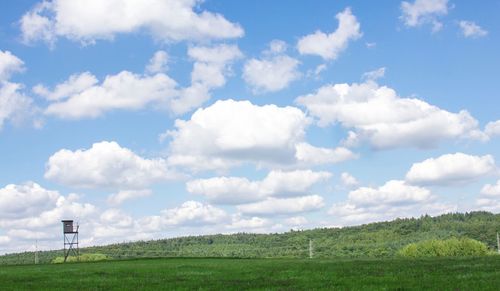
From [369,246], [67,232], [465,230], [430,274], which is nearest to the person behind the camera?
[430,274]

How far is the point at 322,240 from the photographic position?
116 metres

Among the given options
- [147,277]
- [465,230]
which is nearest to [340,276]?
[147,277]

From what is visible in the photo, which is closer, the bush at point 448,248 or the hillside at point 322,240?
the bush at point 448,248

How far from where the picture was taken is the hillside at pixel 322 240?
303ft

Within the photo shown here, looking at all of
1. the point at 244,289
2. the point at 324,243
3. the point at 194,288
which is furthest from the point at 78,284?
the point at 324,243

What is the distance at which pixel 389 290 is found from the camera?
1670 cm

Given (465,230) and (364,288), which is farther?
(465,230)

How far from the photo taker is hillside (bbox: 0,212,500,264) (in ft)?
303

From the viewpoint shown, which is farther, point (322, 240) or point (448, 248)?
point (322, 240)

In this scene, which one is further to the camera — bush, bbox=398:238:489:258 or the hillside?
the hillside

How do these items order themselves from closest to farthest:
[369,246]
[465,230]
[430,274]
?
[430,274], [369,246], [465,230]

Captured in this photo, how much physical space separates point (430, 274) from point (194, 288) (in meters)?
8.80

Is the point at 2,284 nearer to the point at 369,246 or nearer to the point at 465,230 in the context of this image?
the point at 369,246

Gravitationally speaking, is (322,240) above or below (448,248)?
below
